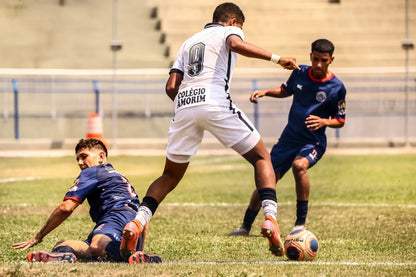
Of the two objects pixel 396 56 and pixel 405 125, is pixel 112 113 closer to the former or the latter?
pixel 405 125

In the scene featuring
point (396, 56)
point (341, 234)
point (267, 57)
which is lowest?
point (341, 234)

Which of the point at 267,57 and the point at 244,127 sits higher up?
the point at 267,57

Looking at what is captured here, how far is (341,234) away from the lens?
27.3ft

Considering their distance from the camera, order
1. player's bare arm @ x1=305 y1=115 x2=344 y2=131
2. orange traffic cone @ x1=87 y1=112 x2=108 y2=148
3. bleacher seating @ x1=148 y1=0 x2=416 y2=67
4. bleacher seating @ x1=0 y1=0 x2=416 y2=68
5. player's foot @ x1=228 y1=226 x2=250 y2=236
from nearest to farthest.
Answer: player's bare arm @ x1=305 y1=115 x2=344 y2=131
player's foot @ x1=228 y1=226 x2=250 y2=236
orange traffic cone @ x1=87 y1=112 x2=108 y2=148
bleacher seating @ x1=0 y1=0 x2=416 y2=68
bleacher seating @ x1=148 y1=0 x2=416 y2=67

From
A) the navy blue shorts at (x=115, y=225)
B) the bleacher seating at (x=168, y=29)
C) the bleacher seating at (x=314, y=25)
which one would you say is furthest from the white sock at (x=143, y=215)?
the bleacher seating at (x=314, y=25)

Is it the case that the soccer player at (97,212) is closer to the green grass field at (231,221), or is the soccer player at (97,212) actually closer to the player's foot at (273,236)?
the green grass field at (231,221)

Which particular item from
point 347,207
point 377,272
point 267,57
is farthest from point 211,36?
point 347,207

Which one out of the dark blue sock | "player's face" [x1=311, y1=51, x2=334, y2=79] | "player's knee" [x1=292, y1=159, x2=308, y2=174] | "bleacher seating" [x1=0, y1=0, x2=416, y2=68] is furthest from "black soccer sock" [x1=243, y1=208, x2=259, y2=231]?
"bleacher seating" [x1=0, y1=0, x2=416, y2=68]

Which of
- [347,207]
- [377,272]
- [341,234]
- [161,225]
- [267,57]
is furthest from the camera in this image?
[347,207]

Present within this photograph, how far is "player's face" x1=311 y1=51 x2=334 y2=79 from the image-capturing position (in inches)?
322

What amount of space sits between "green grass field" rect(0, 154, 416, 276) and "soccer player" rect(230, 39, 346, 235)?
703 millimetres

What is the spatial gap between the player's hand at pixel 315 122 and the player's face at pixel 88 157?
2179 mm

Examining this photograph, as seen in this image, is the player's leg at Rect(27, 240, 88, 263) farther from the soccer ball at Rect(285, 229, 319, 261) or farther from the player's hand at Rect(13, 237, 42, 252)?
the soccer ball at Rect(285, 229, 319, 261)

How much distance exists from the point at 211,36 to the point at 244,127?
761mm
